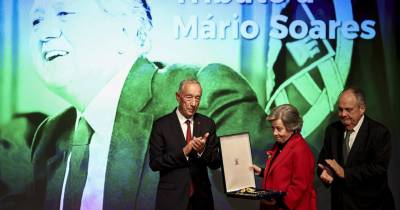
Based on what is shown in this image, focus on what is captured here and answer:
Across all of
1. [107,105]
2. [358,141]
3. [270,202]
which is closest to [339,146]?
[358,141]

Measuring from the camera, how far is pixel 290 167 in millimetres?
3943

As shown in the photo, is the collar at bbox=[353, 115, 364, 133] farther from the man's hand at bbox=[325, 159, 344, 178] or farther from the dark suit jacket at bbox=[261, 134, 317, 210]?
the dark suit jacket at bbox=[261, 134, 317, 210]

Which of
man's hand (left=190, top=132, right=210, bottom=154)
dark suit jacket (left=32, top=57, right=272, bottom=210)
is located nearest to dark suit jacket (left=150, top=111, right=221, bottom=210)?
man's hand (left=190, top=132, right=210, bottom=154)

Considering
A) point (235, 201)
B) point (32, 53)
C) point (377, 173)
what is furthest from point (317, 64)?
point (32, 53)

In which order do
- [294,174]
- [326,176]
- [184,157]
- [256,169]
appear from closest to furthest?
[294,174]
[326,176]
[184,157]
[256,169]

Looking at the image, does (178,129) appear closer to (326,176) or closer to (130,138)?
(326,176)

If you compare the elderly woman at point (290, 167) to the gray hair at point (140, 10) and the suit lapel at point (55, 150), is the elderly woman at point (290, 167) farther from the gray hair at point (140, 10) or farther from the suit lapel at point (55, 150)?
the suit lapel at point (55, 150)

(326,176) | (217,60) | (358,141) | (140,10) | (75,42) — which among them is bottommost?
(326,176)

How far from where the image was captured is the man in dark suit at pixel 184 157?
425 cm

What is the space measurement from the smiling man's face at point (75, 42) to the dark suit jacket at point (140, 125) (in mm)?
259

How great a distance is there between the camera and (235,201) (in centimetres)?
613

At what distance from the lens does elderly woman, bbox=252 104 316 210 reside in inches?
154

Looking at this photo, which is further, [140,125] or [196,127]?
[140,125]

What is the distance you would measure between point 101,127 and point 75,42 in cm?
81
